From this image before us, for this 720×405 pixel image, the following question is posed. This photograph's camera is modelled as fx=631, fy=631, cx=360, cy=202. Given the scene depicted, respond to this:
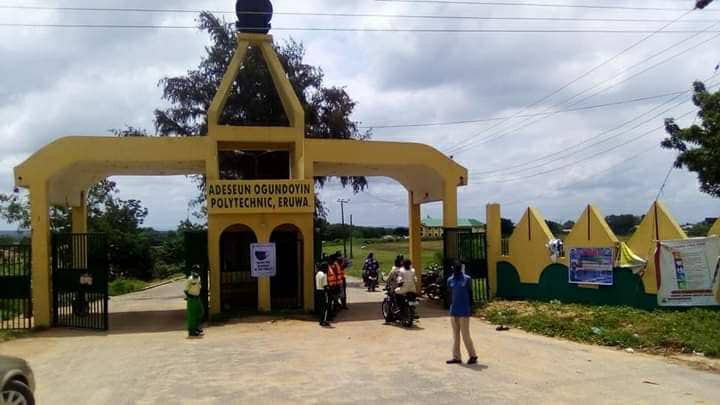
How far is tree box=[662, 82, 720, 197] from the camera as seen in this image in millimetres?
25203

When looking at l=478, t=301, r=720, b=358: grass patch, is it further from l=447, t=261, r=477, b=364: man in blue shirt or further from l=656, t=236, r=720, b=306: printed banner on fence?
Result: l=447, t=261, r=477, b=364: man in blue shirt

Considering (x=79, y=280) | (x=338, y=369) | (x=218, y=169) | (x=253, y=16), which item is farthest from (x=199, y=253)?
(x=338, y=369)

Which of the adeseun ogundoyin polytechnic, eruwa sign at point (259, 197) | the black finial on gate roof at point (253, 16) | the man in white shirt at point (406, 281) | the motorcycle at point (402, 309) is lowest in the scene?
the motorcycle at point (402, 309)

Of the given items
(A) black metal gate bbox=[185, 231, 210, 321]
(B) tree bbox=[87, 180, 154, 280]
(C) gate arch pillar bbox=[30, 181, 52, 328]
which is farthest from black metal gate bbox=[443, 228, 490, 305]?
(B) tree bbox=[87, 180, 154, 280]

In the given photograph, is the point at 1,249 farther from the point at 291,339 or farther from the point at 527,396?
the point at 527,396

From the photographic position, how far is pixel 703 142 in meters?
25.8

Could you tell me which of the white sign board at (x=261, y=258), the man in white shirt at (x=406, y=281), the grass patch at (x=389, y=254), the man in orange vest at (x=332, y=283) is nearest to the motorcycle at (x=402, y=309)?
the man in white shirt at (x=406, y=281)

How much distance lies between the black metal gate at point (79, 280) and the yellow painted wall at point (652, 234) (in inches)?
520

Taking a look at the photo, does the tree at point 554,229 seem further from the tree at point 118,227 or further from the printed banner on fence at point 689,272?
the tree at point 118,227

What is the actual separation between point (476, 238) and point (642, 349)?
7.68 meters

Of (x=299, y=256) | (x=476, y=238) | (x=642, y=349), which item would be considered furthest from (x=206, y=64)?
(x=642, y=349)

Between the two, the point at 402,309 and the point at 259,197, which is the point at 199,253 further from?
the point at 402,309

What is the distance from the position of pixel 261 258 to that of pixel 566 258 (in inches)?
327

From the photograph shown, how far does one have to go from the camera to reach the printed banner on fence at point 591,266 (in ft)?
51.8
